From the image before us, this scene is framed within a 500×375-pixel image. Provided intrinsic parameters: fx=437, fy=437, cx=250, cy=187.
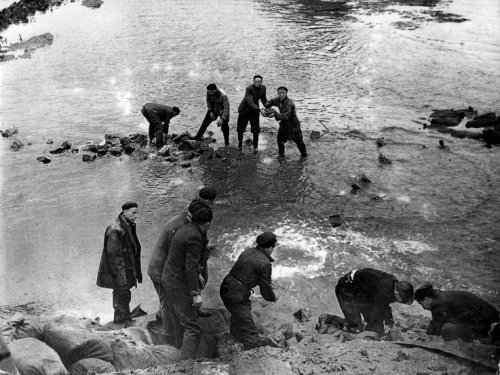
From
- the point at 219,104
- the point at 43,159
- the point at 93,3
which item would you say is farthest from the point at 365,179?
the point at 93,3

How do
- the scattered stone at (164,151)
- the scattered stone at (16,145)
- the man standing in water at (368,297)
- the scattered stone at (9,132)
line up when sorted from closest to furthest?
the man standing in water at (368,297), the scattered stone at (164,151), the scattered stone at (16,145), the scattered stone at (9,132)

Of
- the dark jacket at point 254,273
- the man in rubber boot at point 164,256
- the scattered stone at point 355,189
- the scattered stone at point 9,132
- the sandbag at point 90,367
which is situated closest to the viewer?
the sandbag at point 90,367

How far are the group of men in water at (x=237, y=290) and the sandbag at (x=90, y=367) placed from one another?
0.76 metres

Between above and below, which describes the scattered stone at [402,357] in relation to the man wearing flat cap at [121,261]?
below

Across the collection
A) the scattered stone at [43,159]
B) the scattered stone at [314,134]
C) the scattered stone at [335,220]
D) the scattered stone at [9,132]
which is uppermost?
the scattered stone at [9,132]

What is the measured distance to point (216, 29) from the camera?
22500mm

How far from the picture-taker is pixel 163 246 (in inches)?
193

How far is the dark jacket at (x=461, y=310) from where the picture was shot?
A: 460 centimetres

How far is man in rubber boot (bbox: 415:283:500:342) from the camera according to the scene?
15.1 feet

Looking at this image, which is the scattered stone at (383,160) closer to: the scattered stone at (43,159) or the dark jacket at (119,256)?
the dark jacket at (119,256)

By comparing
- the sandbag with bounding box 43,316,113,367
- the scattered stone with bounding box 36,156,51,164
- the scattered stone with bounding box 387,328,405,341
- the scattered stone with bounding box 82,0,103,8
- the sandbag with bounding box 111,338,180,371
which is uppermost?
the scattered stone with bounding box 82,0,103,8

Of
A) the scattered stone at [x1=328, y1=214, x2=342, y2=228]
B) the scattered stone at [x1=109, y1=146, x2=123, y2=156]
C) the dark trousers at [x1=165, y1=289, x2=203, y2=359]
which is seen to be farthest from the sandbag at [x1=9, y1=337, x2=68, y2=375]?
the scattered stone at [x1=109, y1=146, x2=123, y2=156]

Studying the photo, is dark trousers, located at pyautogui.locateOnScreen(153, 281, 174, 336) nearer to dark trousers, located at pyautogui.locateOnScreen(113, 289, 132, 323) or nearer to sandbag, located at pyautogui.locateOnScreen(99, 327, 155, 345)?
sandbag, located at pyautogui.locateOnScreen(99, 327, 155, 345)

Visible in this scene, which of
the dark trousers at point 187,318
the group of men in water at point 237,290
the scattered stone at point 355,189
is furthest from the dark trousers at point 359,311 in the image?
the scattered stone at point 355,189
